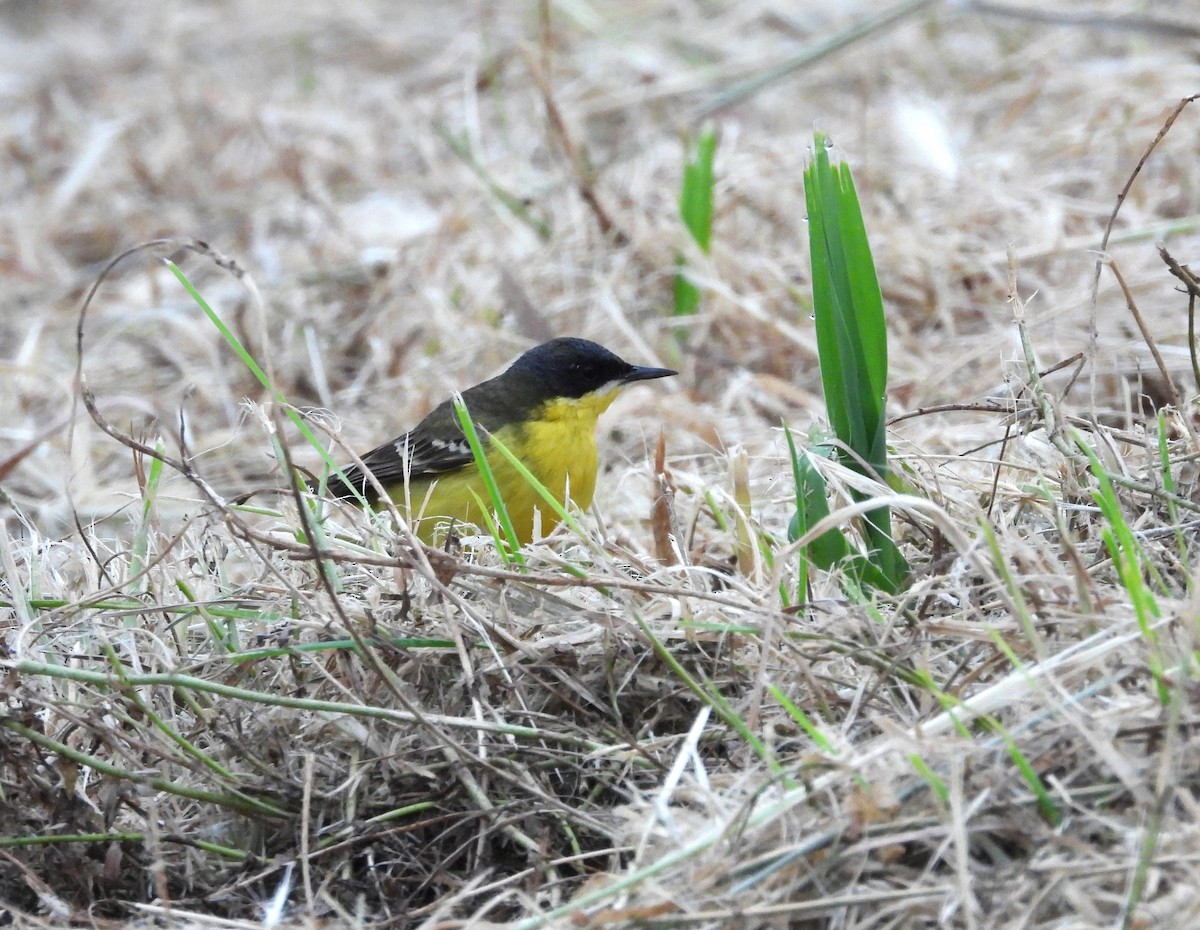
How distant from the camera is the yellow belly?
4438mm

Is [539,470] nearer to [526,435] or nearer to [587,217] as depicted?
[526,435]

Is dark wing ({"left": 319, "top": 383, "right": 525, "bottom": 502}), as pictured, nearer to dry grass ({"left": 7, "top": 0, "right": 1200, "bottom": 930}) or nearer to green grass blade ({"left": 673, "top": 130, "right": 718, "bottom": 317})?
dry grass ({"left": 7, "top": 0, "right": 1200, "bottom": 930})

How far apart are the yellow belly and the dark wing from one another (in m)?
0.05

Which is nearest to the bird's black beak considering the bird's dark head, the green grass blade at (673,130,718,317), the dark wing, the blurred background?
the bird's dark head

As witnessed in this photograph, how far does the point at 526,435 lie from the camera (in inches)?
185

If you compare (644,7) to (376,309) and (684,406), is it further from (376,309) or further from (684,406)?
(684,406)

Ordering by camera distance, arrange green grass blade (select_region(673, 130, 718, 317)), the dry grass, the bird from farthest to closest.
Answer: green grass blade (select_region(673, 130, 718, 317)), the bird, the dry grass

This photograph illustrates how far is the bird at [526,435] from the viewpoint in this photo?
179 inches

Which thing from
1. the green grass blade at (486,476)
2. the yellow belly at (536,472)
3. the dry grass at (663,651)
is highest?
the green grass blade at (486,476)

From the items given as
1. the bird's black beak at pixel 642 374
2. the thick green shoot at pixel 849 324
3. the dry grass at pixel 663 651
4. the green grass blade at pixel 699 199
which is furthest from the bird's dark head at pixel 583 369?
the thick green shoot at pixel 849 324

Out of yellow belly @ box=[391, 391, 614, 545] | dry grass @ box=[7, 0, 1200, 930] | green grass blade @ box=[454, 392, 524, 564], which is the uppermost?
green grass blade @ box=[454, 392, 524, 564]

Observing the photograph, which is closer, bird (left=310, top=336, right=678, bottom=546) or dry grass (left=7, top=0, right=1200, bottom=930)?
dry grass (left=7, top=0, right=1200, bottom=930)

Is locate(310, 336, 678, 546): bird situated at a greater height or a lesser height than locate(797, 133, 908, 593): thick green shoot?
lesser

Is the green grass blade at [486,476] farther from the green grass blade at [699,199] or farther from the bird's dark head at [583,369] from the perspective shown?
the green grass blade at [699,199]
